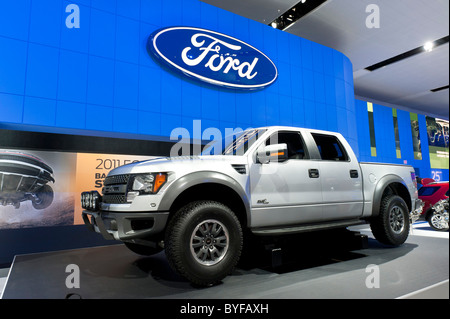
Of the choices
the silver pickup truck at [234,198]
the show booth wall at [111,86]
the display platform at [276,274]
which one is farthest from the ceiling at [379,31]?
the display platform at [276,274]

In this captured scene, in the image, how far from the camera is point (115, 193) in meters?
3.02

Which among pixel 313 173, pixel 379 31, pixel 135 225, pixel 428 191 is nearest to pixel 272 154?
pixel 313 173

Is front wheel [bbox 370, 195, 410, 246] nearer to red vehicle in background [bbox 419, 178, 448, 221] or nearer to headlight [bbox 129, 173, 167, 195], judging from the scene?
red vehicle in background [bbox 419, 178, 448, 221]

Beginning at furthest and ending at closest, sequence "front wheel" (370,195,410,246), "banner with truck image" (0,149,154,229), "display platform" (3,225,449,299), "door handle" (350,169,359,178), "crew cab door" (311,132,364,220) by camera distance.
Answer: "banner with truck image" (0,149,154,229), "front wheel" (370,195,410,246), "door handle" (350,169,359,178), "crew cab door" (311,132,364,220), "display platform" (3,225,449,299)

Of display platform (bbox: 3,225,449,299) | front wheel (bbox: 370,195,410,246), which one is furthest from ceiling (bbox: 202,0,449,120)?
display platform (bbox: 3,225,449,299)

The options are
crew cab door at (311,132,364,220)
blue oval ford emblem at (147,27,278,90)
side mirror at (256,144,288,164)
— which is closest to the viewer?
side mirror at (256,144,288,164)

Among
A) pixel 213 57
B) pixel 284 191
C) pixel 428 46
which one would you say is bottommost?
pixel 284 191

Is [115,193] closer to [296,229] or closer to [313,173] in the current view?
[296,229]

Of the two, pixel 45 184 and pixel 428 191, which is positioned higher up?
pixel 45 184

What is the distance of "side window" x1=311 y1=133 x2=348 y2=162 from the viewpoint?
A: 4156mm

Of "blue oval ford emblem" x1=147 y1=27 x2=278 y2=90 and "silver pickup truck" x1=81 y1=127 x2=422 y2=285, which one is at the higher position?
"blue oval ford emblem" x1=147 y1=27 x2=278 y2=90

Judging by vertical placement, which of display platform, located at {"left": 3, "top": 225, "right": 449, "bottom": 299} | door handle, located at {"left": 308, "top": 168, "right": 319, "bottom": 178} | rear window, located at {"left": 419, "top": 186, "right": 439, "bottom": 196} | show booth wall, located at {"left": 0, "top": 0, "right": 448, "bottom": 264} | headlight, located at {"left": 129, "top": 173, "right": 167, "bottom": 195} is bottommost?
display platform, located at {"left": 3, "top": 225, "right": 449, "bottom": 299}

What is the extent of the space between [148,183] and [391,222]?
3.99 metres
